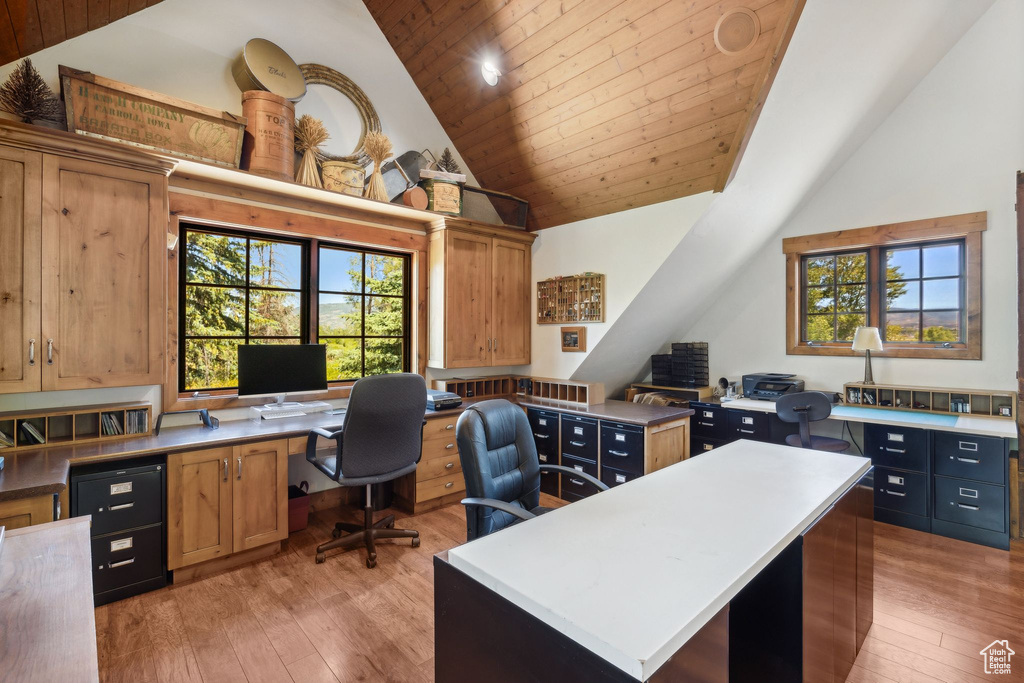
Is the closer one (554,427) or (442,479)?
(442,479)

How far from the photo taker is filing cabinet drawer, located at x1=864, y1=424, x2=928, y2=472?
10.8 feet

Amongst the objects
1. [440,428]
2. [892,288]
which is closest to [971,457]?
[892,288]

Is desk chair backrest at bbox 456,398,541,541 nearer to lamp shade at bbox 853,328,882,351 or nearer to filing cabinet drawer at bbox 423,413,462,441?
filing cabinet drawer at bbox 423,413,462,441

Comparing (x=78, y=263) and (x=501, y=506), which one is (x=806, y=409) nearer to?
(x=501, y=506)

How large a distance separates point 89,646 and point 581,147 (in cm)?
364

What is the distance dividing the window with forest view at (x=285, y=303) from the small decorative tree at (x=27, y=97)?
2.90 feet

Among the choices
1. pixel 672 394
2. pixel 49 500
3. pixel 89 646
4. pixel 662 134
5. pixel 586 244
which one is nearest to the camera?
pixel 89 646

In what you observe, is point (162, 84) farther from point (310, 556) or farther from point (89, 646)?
point (89, 646)

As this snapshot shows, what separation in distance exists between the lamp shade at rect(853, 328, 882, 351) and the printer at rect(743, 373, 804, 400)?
56cm

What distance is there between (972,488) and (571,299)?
120 inches

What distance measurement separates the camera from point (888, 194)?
3.89m

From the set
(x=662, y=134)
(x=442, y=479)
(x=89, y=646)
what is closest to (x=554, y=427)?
(x=442, y=479)

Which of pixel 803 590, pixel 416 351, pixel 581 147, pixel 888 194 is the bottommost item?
pixel 803 590

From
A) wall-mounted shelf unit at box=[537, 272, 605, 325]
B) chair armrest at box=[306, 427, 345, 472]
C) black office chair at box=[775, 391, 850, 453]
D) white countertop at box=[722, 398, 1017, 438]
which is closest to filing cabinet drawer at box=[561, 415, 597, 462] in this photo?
wall-mounted shelf unit at box=[537, 272, 605, 325]
